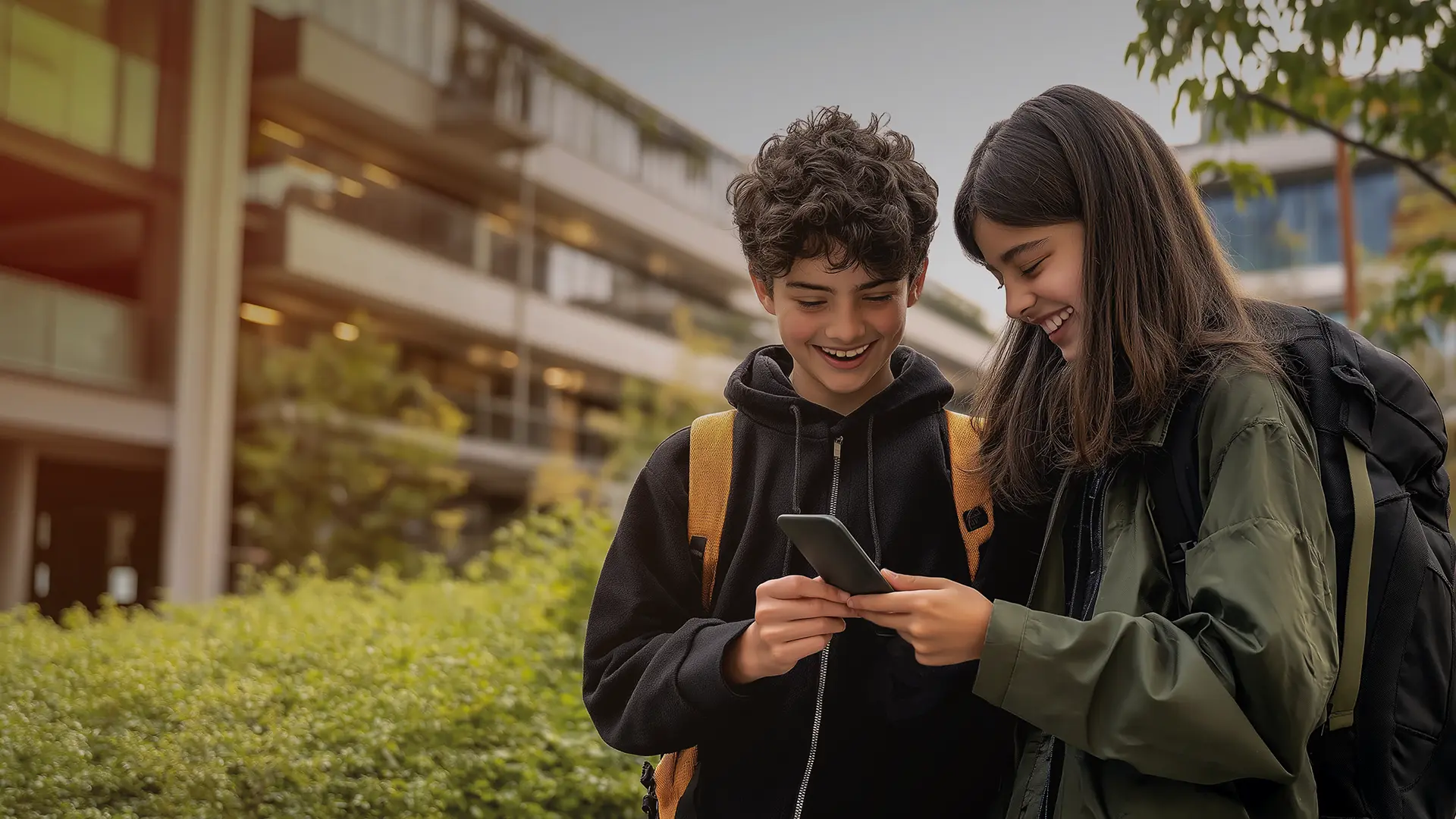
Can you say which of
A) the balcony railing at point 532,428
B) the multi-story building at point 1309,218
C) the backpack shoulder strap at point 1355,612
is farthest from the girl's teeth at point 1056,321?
the multi-story building at point 1309,218

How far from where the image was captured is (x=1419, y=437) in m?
1.61

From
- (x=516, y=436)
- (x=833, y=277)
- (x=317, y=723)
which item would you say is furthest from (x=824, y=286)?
(x=516, y=436)

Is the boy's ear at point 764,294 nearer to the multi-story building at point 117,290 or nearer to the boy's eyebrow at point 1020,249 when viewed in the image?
the boy's eyebrow at point 1020,249

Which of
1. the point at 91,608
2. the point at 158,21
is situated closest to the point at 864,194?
the point at 158,21

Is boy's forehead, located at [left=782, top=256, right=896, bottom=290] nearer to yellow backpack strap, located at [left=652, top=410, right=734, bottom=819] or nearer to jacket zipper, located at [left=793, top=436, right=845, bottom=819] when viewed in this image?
yellow backpack strap, located at [left=652, top=410, right=734, bottom=819]

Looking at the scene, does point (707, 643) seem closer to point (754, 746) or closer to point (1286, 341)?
point (754, 746)

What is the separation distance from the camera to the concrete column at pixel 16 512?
12.9m

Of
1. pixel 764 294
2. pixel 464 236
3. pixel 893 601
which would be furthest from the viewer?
pixel 464 236

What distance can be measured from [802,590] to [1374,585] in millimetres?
729

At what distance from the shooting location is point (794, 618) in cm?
161

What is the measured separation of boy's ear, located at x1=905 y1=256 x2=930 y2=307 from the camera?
6.77 feet

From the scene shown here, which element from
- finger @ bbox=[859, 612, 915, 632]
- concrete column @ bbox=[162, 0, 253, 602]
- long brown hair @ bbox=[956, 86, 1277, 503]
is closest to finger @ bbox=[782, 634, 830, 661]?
finger @ bbox=[859, 612, 915, 632]

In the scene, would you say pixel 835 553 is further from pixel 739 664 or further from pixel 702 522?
pixel 702 522

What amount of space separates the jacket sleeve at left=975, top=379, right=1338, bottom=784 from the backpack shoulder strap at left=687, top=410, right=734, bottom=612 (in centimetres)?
65
